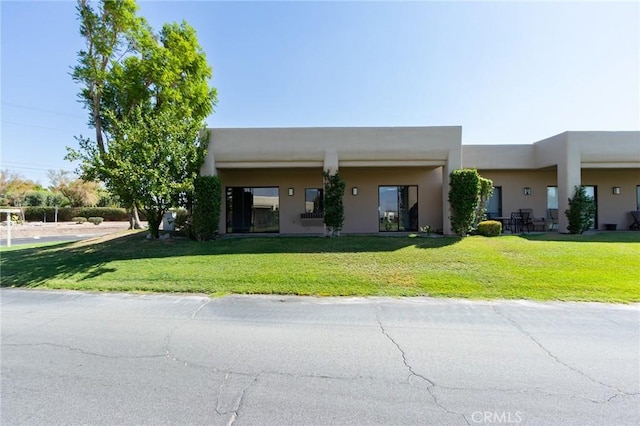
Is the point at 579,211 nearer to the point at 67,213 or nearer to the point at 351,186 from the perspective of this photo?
the point at 351,186

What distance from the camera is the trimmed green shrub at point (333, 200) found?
492 inches

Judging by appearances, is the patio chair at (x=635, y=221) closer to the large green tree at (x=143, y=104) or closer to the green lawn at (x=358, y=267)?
the green lawn at (x=358, y=267)

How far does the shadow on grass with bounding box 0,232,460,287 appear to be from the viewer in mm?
9141

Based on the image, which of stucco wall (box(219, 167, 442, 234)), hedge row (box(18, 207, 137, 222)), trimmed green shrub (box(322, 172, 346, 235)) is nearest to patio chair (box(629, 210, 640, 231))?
stucco wall (box(219, 167, 442, 234))

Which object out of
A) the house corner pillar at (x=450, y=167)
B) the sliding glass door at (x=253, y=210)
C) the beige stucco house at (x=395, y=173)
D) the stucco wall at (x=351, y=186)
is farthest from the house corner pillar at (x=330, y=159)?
the house corner pillar at (x=450, y=167)

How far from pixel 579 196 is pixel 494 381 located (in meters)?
13.1

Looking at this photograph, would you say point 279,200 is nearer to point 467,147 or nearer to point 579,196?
point 467,147

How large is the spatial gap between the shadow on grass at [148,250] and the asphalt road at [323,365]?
141 inches

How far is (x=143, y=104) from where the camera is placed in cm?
1338

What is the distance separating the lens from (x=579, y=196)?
506 inches

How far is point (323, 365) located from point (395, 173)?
1279 centimetres

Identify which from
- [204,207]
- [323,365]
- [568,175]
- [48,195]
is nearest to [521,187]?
[568,175]

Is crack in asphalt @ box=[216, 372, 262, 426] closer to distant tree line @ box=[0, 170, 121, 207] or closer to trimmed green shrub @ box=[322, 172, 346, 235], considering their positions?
trimmed green shrub @ box=[322, 172, 346, 235]

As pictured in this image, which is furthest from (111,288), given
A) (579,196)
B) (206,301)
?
(579,196)
